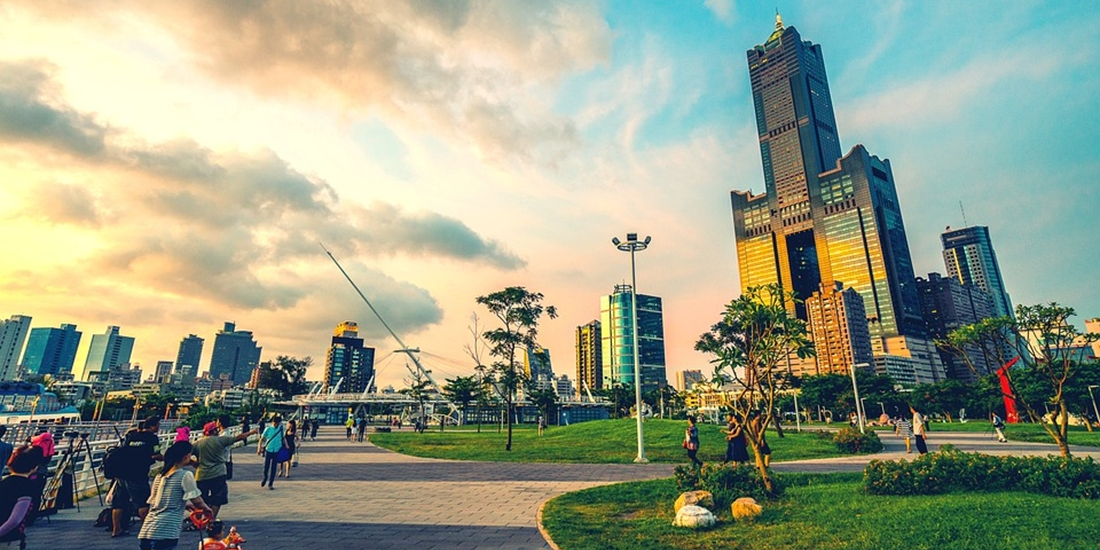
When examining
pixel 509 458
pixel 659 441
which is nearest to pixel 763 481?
pixel 509 458

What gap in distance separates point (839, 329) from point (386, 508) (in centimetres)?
20577

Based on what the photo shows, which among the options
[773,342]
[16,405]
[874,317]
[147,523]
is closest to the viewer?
[147,523]

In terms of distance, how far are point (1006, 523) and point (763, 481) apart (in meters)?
4.14

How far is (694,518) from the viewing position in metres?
8.66

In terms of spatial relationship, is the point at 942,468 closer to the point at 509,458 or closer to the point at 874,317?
the point at 509,458

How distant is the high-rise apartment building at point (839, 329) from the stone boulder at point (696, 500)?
191755 millimetres

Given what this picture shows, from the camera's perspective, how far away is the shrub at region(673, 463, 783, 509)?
10.4 metres

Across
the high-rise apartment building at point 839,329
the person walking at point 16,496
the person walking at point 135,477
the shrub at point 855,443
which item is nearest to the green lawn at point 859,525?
the person walking at point 16,496

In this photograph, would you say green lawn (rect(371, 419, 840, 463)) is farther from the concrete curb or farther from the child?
the child

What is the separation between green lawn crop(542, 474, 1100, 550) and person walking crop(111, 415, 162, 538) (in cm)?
688

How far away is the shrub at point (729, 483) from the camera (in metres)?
10.4

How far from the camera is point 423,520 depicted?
9.60 meters

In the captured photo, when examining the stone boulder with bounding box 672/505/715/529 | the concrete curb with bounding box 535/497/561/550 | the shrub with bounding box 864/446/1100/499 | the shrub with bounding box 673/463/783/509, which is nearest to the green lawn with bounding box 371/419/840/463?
the shrub with bounding box 673/463/783/509

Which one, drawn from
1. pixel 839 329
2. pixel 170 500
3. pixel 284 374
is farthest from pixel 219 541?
pixel 839 329
